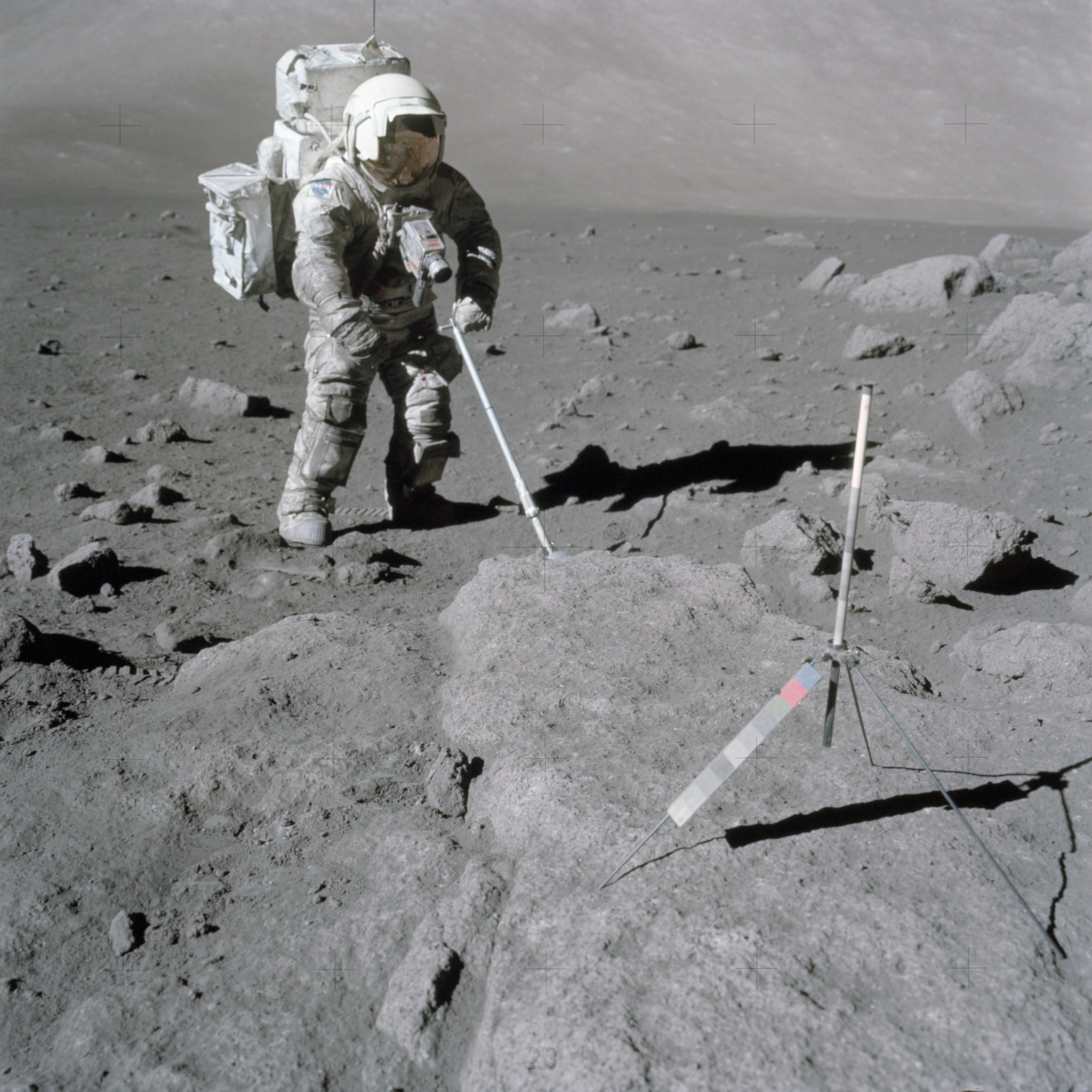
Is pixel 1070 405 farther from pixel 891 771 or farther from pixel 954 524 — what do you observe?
pixel 891 771

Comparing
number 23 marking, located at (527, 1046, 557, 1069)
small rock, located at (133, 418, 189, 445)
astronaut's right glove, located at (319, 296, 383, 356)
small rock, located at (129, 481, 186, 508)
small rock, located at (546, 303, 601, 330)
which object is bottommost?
small rock, located at (546, 303, 601, 330)

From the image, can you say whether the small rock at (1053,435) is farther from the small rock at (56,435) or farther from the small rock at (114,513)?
the small rock at (56,435)

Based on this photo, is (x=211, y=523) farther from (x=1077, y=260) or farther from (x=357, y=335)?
(x=1077, y=260)

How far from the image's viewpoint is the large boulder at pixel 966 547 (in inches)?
144

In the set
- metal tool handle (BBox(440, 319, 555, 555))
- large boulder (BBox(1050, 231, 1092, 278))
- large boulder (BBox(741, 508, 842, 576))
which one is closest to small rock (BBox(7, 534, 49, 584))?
metal tool handle (BBox(440, 319, 555, 555))

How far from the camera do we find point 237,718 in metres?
2.85

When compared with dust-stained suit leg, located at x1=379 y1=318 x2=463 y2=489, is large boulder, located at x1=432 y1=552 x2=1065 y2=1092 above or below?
above

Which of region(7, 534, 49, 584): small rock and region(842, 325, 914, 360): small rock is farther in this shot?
region(842, 325, 914, 360): small rock

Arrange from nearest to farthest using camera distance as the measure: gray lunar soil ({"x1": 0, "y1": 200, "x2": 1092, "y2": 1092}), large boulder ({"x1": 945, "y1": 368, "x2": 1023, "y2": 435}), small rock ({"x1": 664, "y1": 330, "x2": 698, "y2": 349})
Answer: gray lunar soil ({"x1": 0, "y1": 200, "x2": 1092, "y2": 1092}), large boulder ({"x1": 945, "y1": 368, "x2": 1023, "y2": 435}), small rock ({"x1": 664, "y1": 330, "x2": 698, "y2": 349})

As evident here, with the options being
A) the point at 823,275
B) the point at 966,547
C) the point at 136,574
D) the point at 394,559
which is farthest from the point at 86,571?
the point at 823,275

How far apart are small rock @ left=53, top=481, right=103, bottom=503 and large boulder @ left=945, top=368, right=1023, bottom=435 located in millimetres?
4130

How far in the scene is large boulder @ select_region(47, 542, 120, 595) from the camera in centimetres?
394

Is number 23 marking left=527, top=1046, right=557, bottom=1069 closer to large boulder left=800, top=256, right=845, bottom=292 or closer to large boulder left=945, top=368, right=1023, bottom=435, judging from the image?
large boulder left=945, top=368, right=1023, bottom=435

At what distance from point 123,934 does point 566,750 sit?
1.04 metres
